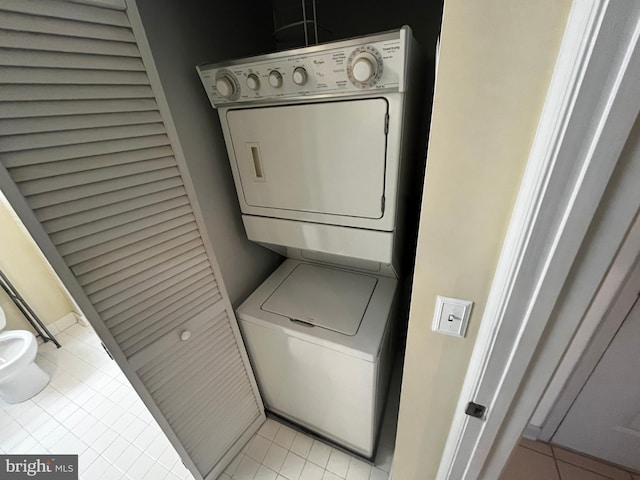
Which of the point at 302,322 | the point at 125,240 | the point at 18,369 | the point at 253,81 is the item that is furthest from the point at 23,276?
the point at 253,81

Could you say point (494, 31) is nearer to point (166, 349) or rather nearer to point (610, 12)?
point (610, 12)

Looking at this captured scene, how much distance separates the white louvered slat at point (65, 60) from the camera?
62 cm

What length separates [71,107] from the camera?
0.72 m

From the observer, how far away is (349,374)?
3.92ft

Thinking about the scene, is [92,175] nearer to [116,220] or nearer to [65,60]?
[116,220]

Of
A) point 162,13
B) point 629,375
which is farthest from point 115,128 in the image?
point 629,375

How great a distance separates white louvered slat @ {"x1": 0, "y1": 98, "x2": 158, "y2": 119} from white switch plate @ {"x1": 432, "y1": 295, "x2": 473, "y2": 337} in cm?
113

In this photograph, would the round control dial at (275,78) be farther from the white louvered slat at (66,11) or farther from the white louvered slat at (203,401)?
the white louvered slat at (203,401)

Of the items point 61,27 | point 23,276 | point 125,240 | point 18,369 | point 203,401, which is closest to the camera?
point 61,27

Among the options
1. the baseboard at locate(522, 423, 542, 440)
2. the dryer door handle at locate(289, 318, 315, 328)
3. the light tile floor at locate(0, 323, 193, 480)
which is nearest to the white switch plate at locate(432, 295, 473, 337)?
the dryer door handle at locate(289, 318, 315, 328)

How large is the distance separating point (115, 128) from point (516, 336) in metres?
1.28

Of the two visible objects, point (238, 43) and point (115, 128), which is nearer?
point (115, 128)

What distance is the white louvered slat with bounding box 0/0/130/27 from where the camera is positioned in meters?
0.61

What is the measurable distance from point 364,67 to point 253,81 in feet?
1.38
